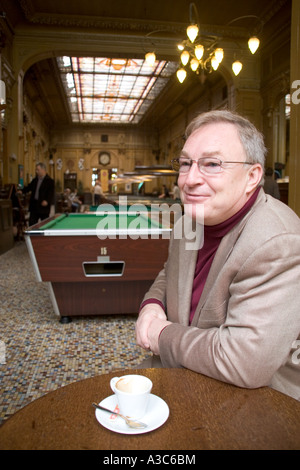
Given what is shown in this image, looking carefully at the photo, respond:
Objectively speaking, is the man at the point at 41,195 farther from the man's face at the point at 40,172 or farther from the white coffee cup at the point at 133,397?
the white coffee cup at the point at 133,397

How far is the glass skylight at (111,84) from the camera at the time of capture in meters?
12.3

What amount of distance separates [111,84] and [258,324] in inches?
584

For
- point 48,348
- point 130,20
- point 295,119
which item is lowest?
point 48,348

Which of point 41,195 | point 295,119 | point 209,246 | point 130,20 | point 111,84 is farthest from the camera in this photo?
point 111,84

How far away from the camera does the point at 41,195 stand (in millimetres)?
7281

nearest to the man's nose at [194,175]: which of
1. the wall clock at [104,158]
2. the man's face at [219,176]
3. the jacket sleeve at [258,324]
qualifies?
the man's face at [219,176]

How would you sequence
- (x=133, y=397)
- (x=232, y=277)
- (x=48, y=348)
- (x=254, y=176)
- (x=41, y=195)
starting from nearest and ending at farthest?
(x=133, y=397) → (x=232, y=277) → (x=254, y=176) → (x=48, y=348) → (x=41, y=195)

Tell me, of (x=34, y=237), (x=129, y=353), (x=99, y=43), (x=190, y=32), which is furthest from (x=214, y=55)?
Result: (x=129, y=353)

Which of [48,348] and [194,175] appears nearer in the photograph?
[194,175]

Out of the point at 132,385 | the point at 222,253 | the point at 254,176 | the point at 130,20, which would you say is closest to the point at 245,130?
the point at 254,176

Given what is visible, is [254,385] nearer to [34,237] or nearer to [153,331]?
[153,331]

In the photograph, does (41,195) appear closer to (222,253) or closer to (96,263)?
(96,263)

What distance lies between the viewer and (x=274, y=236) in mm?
977

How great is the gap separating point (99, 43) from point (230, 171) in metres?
9.47
